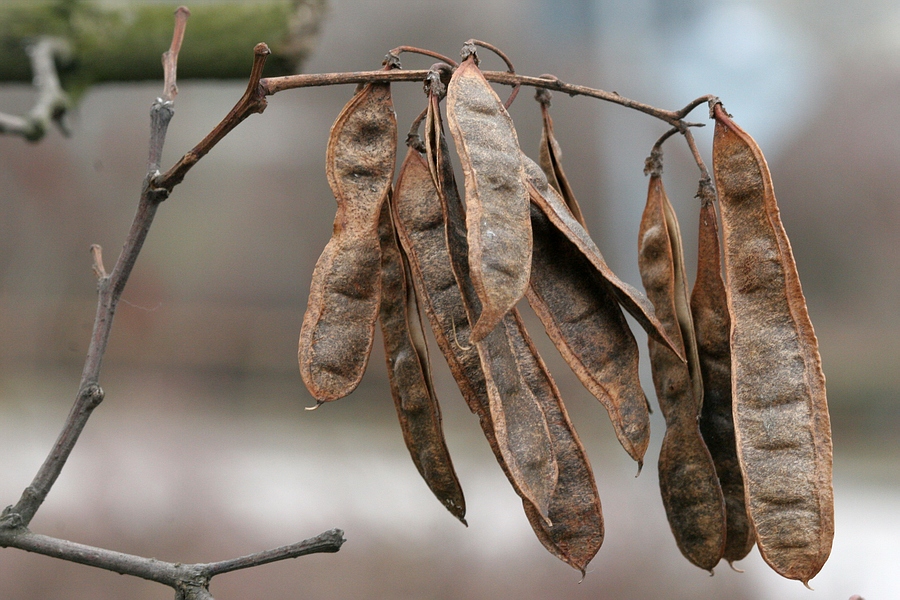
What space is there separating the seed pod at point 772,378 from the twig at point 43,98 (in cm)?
72

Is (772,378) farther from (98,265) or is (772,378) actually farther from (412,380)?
(98,265)

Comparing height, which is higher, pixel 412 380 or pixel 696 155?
pixel 696 155

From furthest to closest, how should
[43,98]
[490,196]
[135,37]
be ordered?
[135,37], [43,98], [490,196]

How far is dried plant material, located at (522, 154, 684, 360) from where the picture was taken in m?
0.48

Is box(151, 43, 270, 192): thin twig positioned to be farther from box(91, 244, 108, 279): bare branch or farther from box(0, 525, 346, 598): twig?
box(0, 525, 346, 598): twig

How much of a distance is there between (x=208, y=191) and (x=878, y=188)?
1.55 m

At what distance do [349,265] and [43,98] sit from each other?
636mm

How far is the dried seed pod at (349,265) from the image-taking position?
0.50 metres

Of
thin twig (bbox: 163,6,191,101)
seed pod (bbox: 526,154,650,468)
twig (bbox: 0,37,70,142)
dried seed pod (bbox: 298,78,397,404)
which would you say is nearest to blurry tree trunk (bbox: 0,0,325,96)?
twig (bbox: 0,37,70,142)

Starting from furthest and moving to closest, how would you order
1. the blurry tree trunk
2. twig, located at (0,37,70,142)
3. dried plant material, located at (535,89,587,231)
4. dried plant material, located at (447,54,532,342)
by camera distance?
the blurry tree trunk < twig, located at (0,37,70,142) < dried plant material, located at (535,89,587,231) < dried plant material, located at (447,54,532,342)

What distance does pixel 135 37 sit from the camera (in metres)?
1.05

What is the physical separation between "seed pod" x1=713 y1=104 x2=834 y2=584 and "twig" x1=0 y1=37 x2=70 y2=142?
72 cm

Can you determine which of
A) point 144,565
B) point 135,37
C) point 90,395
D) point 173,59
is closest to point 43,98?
point 135,37

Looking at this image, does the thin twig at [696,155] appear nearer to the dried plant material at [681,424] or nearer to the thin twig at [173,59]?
the dried plant material at [681,424]
